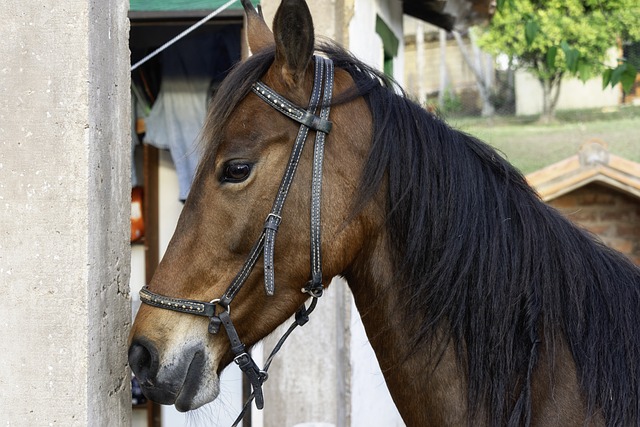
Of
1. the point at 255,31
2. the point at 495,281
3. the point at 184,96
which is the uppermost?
the point at 184,96

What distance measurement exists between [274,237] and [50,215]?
1.85 feet

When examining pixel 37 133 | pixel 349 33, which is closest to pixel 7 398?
pixel 37 133

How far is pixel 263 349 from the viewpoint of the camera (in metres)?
4.04

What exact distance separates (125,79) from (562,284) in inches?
52.5

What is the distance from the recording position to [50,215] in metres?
2.02

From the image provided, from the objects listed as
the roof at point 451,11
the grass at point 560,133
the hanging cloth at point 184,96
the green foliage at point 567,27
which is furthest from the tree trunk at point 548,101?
the hanging cloth at point 184,96

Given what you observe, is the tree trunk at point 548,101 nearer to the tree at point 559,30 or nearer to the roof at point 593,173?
the tree at point 559,30

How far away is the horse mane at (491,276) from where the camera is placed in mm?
2076

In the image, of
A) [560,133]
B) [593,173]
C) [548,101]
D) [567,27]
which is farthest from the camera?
[548,101]

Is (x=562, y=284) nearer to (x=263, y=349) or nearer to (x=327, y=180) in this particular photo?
(x=327, y=180)

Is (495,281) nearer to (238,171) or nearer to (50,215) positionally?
(238,171)

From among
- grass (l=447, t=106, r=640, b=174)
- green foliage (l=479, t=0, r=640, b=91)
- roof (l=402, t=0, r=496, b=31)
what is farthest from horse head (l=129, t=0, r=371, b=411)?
grass (l=447, t=106, r=640, b=174)

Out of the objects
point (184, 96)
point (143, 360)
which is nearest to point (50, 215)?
point (143, 360)

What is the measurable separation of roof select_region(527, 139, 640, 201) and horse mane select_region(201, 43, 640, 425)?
12.6 ft
